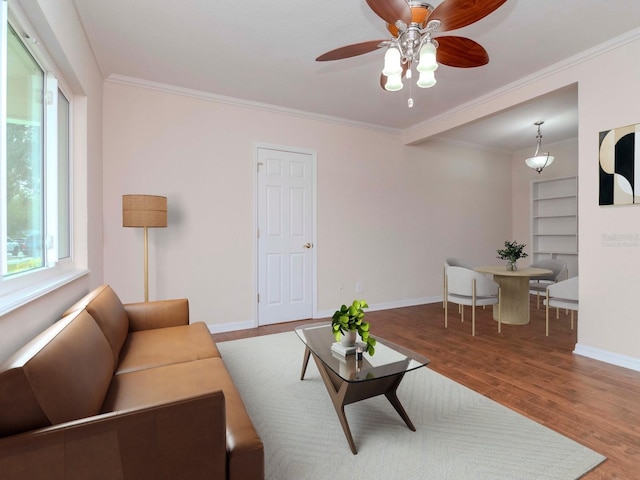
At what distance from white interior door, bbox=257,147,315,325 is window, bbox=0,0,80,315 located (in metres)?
2.08

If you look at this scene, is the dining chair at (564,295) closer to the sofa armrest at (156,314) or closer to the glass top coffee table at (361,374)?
the glass top coffee table at (361,374)

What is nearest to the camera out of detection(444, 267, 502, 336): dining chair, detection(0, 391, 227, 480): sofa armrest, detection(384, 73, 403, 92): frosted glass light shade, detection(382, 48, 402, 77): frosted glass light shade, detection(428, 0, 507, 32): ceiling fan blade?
detection(0, 391, 227, 480): sofa armrest

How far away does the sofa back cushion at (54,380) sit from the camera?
0.89 meters

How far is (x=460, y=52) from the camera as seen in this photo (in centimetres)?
205

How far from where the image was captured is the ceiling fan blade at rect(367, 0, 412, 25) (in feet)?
5.37

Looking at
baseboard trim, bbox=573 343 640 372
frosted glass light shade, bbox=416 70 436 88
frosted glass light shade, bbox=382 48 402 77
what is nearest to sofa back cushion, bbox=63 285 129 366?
frosted glass light shade, bbox=382 48 402 77

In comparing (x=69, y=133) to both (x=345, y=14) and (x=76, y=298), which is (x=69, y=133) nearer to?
(x=76, y=298)

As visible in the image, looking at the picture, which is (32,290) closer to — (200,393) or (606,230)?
(200,393)

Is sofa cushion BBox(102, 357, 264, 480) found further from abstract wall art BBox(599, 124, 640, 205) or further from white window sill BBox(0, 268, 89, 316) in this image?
abstract wall art BBox(599, 124, 640, 205)

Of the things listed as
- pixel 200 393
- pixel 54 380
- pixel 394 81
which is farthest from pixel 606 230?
pixel 54 380

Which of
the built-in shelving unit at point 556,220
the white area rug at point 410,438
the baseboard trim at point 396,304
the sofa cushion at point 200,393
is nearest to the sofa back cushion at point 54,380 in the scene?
the sofa cushion at point 200,393

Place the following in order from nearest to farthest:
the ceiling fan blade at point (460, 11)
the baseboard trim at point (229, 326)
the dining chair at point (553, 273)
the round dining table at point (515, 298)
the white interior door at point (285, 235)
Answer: the ceiling fan blade at point (460, 11)
the baseboard trim at point (229, 326)
the round dining table at point (515, 298)
the white interior door at point (285, 235)
the dining chair at point (553, 273)

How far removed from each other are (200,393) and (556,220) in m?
6.84

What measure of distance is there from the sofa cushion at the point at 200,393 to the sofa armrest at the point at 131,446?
0.06 metres
